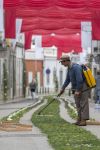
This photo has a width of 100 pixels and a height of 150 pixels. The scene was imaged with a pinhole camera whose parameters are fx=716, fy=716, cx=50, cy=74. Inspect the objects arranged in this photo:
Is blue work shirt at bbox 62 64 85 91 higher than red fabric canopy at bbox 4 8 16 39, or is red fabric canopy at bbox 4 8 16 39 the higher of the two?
red fabric canopy at bbox 4 8 16 39

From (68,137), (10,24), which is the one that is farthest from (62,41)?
(68,137)

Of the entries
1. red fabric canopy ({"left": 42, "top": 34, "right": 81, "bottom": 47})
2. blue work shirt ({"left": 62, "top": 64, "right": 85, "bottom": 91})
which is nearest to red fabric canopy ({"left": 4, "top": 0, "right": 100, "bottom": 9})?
blue work shirt ({"left": 62, "top": 64, "right": 85, "bottom": 91})

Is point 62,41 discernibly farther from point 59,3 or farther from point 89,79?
point 89,79

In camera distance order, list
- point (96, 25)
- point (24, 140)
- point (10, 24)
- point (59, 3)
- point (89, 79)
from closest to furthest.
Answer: point (24, 140)
point (89, 79)
point (59, 3)
point (10, 24)
point (96, 25)

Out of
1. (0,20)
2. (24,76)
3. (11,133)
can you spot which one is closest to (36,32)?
(0,20)

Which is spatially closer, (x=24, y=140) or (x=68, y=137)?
(x=24, y=140)

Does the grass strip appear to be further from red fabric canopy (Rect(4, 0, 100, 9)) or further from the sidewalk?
red fabric canopy (Rect(4, 0, 100, 9))

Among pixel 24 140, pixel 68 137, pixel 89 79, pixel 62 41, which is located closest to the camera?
pixel 24 140

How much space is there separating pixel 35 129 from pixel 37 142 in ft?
11.3

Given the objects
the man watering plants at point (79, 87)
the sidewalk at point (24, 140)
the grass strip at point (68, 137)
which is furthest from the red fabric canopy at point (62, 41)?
the sidewalk at point (24, 140)

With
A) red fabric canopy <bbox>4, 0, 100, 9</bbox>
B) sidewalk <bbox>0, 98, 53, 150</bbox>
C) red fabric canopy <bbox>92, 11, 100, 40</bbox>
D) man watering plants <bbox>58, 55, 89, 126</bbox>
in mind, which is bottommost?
sidewalk <bbox>0, 98, 53, 150</bbox>

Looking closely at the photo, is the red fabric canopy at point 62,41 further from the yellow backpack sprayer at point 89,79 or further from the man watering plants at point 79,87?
the yellow backpack sprayer at point 89,79

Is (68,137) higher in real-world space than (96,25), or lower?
lower

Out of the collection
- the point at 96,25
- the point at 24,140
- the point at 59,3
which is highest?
the point at 59,3
